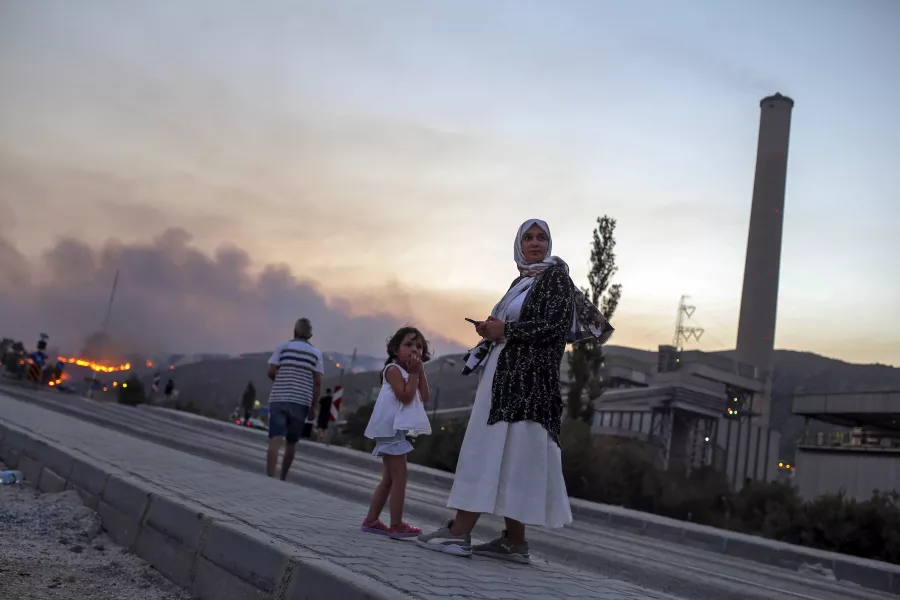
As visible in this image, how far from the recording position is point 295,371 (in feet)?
34.8

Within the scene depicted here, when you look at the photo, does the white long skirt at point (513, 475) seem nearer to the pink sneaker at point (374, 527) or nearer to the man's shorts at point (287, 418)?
the pink sneaker at point (374, 527)

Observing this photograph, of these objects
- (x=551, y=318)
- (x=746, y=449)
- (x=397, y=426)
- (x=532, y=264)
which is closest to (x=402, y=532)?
(x=397, y=426)

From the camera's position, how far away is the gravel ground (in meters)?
4.33

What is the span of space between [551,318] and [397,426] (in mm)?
1239

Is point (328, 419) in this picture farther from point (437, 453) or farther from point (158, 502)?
point (158, 502)

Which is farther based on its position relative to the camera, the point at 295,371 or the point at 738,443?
the point at 738,443

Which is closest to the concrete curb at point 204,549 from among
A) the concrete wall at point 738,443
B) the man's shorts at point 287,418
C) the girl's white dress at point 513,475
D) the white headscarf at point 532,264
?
the girl's white dress at point 513,475

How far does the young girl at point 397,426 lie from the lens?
5727 millimetres

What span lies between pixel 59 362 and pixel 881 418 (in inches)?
2056

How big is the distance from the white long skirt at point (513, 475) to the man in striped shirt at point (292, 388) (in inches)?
218

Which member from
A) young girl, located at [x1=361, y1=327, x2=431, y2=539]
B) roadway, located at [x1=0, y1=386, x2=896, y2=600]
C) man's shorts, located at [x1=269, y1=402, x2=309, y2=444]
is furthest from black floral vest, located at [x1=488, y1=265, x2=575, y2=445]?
man's shorts, located at [x1=269, y1=402, x2=309, y2=444]

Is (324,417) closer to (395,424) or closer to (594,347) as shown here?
(594,347)

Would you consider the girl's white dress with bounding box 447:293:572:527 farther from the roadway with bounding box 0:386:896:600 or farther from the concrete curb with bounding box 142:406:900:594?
the concrete curb with bounding box 142:406:900:594

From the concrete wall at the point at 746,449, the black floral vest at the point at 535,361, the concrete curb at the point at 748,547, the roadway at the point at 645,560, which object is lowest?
the roadway at the point at 645,560
